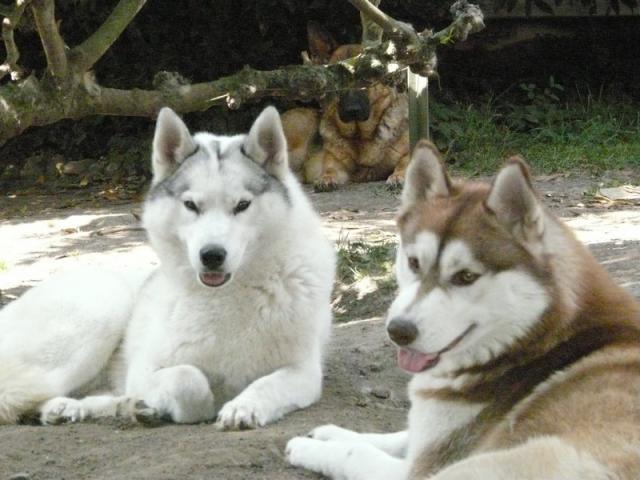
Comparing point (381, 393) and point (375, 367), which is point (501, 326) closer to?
point (381, 393)

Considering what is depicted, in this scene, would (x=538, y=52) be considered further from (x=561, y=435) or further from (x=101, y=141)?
(x=561, y=435)

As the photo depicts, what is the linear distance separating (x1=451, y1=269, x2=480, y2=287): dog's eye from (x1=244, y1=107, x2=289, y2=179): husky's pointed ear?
1912 mm

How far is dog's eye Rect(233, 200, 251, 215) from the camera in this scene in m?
4.95

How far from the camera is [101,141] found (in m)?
13.7

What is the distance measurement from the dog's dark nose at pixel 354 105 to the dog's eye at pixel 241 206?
696 cm

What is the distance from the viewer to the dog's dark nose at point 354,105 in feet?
38.7

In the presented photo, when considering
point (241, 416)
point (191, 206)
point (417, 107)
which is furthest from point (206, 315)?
point (417, 107)

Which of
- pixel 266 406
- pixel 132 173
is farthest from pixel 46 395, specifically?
pixel 132 173

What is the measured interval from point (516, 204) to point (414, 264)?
42 centimetres

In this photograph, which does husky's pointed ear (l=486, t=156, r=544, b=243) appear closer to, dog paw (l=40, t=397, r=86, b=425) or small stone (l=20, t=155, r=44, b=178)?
dog paw (l=40, t=397, r=86, b=425)

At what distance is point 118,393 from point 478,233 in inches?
105

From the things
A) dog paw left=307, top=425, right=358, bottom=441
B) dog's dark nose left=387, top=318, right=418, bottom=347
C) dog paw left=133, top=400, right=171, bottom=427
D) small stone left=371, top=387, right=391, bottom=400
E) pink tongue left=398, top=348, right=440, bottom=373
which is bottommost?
small stone left=371, top=387, right=391, bottom=400

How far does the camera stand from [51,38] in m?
5.77

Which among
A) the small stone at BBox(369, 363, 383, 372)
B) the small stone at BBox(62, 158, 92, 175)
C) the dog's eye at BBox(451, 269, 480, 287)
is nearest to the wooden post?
the small stone at BBox(369, 363, 383, 372)
